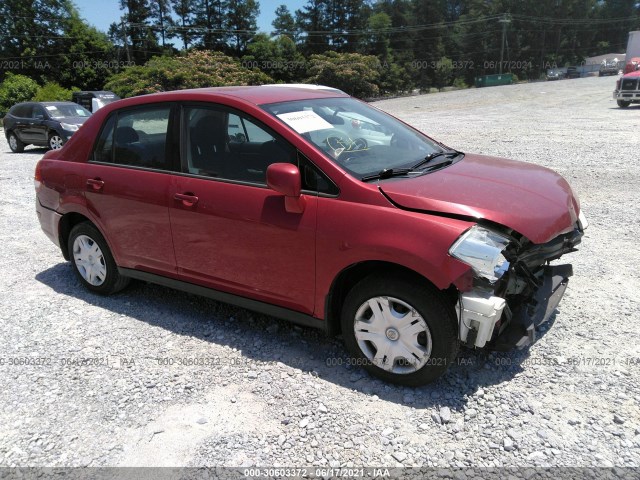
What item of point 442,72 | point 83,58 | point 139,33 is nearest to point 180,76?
point 83,58

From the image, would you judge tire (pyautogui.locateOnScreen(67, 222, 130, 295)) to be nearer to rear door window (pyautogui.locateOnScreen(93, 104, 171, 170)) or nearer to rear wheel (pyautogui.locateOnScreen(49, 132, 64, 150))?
rear door window (pyautogui.locateOnScreen(93, 104, 171, 170))

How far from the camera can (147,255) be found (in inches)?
163

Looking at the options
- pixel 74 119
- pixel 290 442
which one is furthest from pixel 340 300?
pixel 74 119

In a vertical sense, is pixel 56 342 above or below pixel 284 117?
below

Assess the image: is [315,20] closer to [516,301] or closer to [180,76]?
[180,76]

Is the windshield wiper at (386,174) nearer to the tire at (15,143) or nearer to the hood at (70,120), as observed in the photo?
the hood at (70,120)

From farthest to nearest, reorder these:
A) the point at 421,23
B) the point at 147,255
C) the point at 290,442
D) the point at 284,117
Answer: the point at 421,23, the point at 147,255, the point at 284,117, the point at 290,442

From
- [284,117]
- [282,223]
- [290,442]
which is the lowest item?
[290,442]

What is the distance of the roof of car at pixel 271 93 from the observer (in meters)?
3.65

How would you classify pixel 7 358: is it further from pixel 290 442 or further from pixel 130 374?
pixel 290 442

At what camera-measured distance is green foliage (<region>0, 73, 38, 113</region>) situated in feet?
132

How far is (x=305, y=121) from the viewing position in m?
3.49

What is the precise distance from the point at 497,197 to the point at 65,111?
627 inches

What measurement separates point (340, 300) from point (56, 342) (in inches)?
91.3
